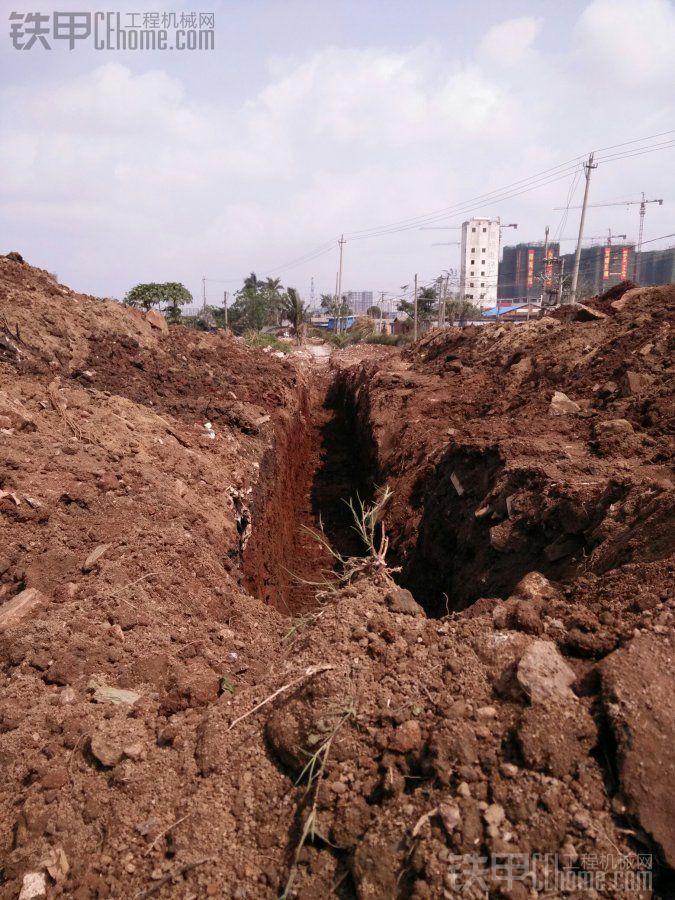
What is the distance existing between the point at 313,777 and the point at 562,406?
6.61 m

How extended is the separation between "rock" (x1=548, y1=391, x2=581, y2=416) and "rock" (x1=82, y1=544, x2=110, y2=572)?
5.89m

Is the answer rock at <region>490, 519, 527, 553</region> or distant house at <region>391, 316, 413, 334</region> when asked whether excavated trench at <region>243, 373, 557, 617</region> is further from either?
distant house at <region>391, 316, 413, 334</region>

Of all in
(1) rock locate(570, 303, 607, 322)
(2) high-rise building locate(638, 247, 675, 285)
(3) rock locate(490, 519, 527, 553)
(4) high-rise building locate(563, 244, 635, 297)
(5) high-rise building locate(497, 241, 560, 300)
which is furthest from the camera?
(5) high-rise building locate(497, 241, 560, 300)

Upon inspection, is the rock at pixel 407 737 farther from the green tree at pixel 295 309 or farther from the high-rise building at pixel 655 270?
the high-rise building at pixel 655 270

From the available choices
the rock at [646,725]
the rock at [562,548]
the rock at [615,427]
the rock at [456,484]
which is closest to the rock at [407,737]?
the rock at [646,725]

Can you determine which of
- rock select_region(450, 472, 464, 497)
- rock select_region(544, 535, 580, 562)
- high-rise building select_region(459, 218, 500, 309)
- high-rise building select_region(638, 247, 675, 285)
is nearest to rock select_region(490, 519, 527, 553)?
rock select_region(544, 535, 580, 562)

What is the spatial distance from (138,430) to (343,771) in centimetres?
586

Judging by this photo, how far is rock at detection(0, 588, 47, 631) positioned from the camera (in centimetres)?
358

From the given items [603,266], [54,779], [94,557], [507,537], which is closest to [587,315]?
[507,537]

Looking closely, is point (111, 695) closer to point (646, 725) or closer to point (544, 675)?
point (544, 675)

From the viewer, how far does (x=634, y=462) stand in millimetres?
5211

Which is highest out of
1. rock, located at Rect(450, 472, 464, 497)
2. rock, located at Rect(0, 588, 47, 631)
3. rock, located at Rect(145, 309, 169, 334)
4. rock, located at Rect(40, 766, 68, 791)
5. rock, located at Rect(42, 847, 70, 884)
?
rock, located at Rect(145, 309, 169, 334)

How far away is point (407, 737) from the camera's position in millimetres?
2250

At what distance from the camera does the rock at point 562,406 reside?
752 cm
